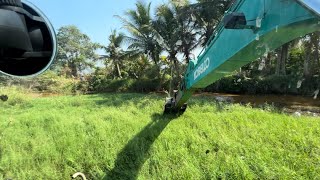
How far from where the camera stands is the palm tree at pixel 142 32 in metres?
19.9

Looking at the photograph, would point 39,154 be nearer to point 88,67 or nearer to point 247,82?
point 247,82

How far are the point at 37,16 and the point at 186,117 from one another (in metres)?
7.35

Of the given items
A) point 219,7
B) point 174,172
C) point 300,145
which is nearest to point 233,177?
point 174,172

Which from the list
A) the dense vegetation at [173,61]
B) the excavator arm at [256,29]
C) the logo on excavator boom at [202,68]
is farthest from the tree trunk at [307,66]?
the excavator arm at [256,29]

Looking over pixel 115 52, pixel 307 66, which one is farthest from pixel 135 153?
pixel 115 52

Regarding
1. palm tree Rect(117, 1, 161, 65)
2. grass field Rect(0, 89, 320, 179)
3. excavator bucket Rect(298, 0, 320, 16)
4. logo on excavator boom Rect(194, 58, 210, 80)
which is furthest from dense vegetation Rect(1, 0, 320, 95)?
excavator bucket Rect(298, 0, 320, 16)

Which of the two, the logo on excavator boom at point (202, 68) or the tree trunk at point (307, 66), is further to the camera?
the tree trunk at point (307, 66)

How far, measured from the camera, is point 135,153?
23.5 feet

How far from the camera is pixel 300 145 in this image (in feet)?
22.6

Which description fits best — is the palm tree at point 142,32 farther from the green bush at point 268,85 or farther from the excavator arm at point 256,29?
the excavator arm at point 256,29

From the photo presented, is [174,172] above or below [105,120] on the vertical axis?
below

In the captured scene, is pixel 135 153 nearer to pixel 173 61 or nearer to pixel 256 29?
pixel 256 29

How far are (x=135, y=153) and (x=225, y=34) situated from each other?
14.2ft

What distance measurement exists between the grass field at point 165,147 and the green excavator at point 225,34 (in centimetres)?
249
